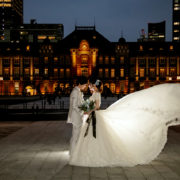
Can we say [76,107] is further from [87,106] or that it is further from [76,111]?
[87,106]

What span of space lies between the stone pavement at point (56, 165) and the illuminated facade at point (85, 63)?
213ft

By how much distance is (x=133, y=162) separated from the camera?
6.95 m

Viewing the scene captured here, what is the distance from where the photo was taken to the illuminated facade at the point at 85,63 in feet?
248

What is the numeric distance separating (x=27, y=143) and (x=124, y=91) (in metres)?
65.9

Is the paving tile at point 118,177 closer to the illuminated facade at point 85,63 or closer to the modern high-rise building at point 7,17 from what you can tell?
the illuminated facade at point 85,63

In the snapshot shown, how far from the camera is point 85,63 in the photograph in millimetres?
75688

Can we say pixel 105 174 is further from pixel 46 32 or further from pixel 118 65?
pixel 46 32

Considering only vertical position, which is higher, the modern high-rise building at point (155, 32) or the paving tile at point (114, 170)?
the modern high-rise building at point (155, 32)

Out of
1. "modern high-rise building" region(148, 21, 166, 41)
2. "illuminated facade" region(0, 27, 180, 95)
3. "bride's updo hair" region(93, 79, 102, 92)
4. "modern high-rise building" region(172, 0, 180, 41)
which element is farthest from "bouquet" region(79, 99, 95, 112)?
"modern high-rise building" region(148, 21, 166, 41)

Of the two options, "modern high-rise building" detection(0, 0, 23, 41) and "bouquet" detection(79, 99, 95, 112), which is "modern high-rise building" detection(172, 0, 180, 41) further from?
"bouquet" detection(79, 99, 95, 112)

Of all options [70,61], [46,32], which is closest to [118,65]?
[70,61]

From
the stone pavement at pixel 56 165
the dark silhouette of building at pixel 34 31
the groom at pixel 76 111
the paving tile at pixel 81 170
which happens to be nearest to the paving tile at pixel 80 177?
the stone pavement at pixel 56 165

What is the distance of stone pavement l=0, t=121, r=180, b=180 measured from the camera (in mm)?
6047

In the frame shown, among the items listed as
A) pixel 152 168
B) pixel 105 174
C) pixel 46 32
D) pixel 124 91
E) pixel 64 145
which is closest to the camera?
pixel 105 174
